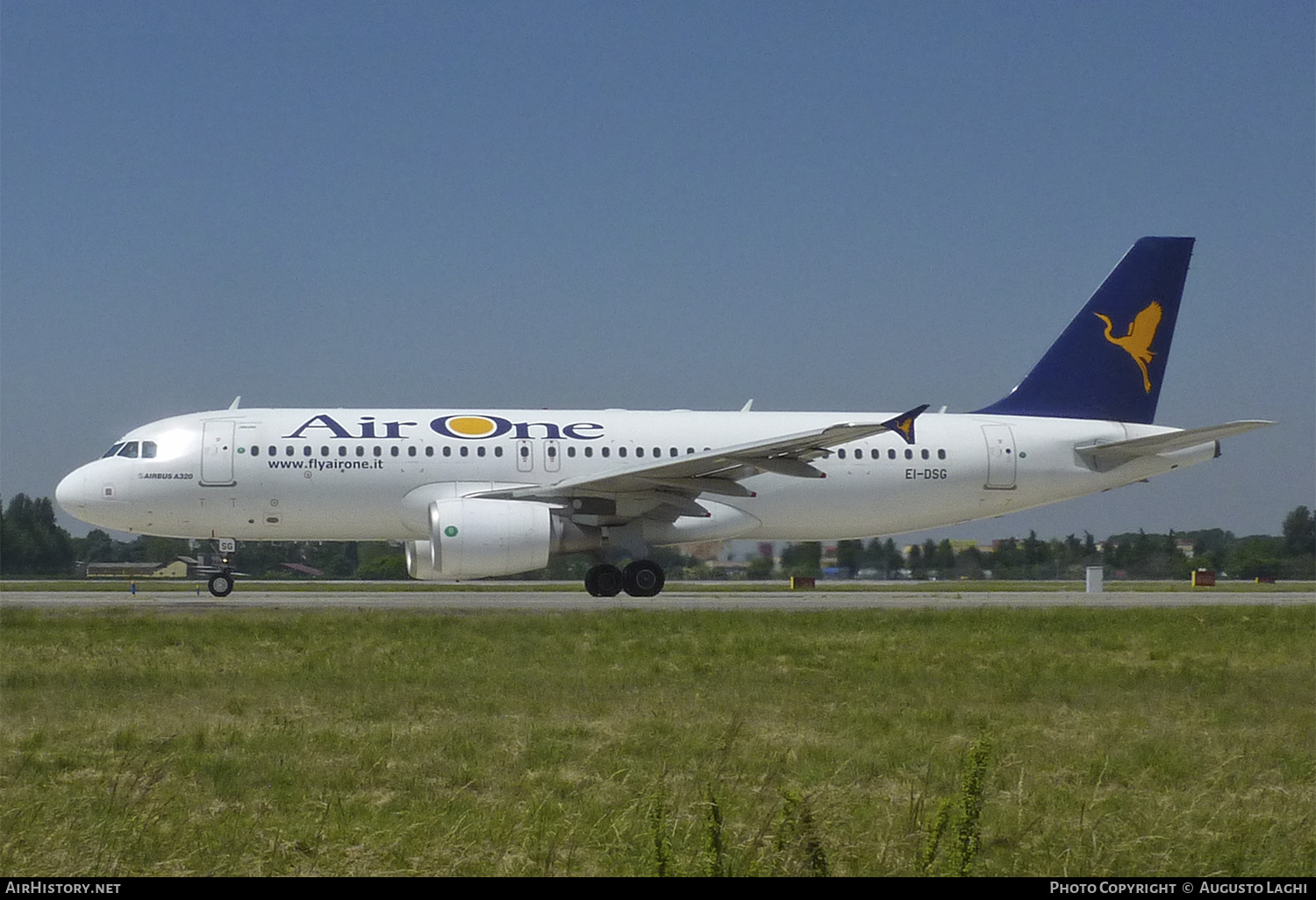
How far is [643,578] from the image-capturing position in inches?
896

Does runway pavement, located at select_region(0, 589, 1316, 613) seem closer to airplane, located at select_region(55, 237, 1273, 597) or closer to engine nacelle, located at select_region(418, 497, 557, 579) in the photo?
engine nacelle, located at select_region(418, 497, 557, 579)

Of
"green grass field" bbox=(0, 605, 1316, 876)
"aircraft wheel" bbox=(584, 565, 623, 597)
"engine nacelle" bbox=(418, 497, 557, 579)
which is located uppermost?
"engine nacelle" bbox=(418, 497, 557, 579)

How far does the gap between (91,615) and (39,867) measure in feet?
42.8

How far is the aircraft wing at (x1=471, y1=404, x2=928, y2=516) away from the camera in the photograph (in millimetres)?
20703

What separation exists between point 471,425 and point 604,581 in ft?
12.0

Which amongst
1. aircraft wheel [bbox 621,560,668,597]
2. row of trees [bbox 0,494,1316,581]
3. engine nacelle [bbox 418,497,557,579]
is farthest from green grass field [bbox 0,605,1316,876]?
row of trees [bbox 0,494,1316,581]

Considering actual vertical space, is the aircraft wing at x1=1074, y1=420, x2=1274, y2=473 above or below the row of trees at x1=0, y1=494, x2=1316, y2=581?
above

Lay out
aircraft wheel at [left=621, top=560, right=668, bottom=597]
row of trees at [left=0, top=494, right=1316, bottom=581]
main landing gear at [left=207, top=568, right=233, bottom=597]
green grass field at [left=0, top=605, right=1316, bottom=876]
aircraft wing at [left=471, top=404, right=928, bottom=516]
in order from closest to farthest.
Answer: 1. green grass field at [left=0, top=605, right=1316, bottom=876]
2. aircraft wing at [left=471, top=404, right=928, bottom=516]
3. aircraft wheel at [left=621, top=560, right=668, bottom=597]
4. main landing gear at [left=207, top=568, right=233, bottom=597]
5. row of trees at [left=0, top=494, right=1316, bottom=581]

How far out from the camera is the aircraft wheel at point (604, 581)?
2283 cm

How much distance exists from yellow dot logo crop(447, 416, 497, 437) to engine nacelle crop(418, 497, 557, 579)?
221cm

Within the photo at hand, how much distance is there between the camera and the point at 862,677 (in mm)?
11797

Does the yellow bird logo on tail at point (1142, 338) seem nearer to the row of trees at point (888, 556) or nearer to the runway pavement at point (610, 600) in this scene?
the runway pavement at point (610, 600)

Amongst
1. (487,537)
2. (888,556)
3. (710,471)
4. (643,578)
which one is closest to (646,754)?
(487,537)
